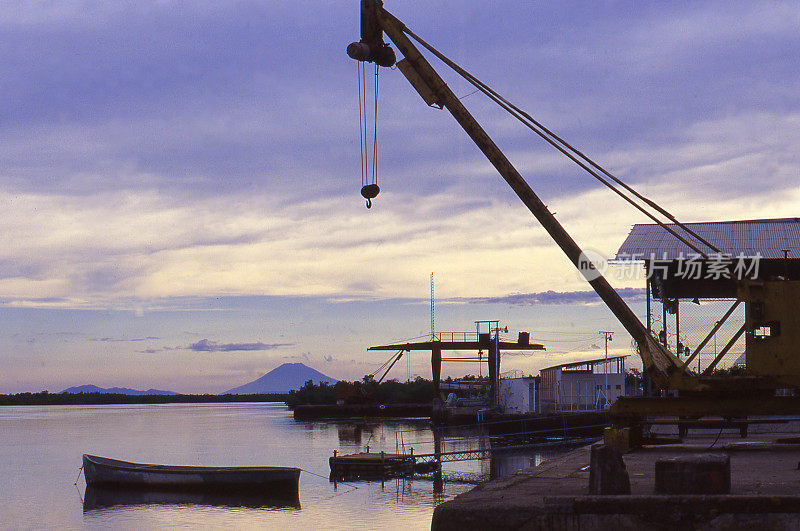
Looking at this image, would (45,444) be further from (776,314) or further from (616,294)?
(776,314)

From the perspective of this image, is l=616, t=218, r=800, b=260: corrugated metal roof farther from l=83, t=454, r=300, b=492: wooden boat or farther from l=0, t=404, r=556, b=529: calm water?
l=83, t=454, r=300, b=492: wooden boat

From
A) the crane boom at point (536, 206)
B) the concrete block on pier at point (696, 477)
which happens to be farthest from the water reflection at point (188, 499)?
the concrete block on pier at point (696, 477)

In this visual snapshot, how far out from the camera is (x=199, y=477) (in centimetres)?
4125

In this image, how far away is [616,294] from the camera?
23.1 meters

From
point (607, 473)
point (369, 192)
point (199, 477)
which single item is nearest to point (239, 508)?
point (199, 477)

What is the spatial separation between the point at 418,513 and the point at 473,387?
317 feet

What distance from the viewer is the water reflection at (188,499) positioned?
40094mm

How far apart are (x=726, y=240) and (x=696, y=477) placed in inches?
1268

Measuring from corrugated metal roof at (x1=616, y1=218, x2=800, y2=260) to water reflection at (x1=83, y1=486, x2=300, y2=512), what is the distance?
1890 centimetres

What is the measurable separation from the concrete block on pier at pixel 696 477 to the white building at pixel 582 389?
2064 inches

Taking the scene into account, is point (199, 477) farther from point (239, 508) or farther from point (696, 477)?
point (696, 477)

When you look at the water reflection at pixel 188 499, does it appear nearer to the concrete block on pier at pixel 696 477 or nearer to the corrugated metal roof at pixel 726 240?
the corrugated metal roof at pixel 726 240

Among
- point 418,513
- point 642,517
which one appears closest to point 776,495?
point 642,517

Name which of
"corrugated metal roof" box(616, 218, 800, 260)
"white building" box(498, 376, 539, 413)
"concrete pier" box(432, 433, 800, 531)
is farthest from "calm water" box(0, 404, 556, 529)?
"concrete pier" box(432, 433, 800, 531)
